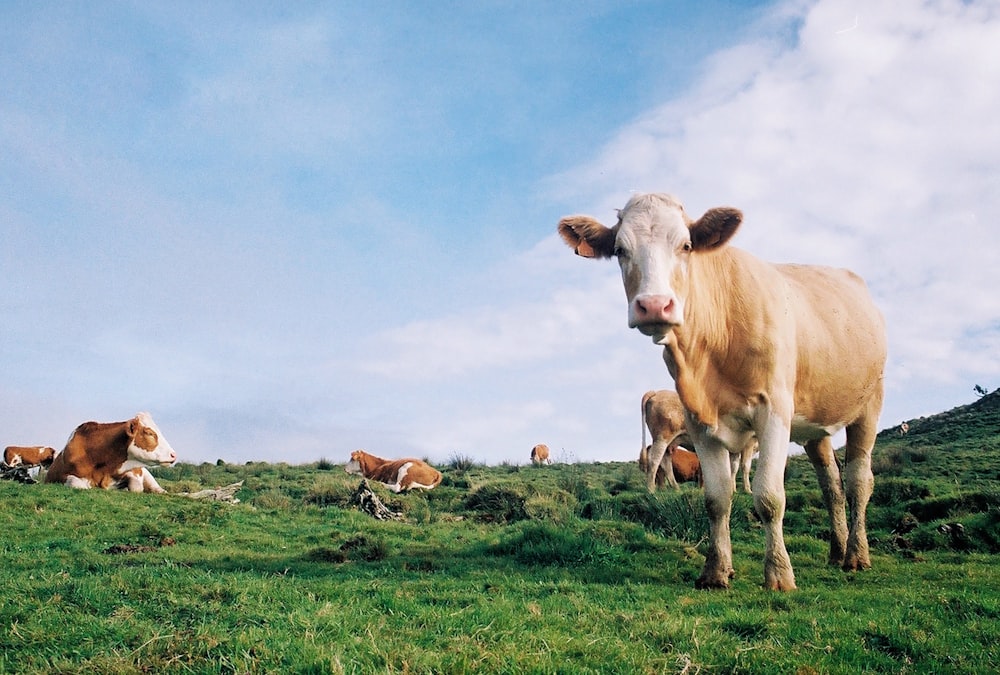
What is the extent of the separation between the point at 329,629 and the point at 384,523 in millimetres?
8987

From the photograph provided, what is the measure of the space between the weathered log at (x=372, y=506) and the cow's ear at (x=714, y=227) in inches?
379

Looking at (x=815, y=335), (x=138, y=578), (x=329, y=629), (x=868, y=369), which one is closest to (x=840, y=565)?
(x=868, y=369)

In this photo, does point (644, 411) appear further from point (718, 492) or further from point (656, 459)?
point (718, 492)

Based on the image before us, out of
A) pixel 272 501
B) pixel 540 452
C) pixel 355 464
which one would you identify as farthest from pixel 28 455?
pixel 540 452

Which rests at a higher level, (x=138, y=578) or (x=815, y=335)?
(x=815, y=335)

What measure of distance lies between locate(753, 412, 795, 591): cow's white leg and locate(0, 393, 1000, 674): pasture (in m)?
0.32

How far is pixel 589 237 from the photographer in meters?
8.68

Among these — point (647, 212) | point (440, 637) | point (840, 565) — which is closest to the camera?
point (440, 637)

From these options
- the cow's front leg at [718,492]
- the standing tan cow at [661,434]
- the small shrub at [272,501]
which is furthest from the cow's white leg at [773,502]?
the standing tan cow at [661,434]

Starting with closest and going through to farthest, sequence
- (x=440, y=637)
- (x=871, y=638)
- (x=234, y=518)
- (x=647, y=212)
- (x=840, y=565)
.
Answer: (x=440, y=637) → (x=871, y=638) → (x=647, y=212) → (x=840, y=565) → (x=234, y=518)

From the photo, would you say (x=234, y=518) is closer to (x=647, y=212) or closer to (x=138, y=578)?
(x=138, y=578)

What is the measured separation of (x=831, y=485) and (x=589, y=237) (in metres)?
5.67

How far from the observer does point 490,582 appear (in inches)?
299

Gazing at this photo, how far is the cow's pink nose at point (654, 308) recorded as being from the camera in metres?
7.09
